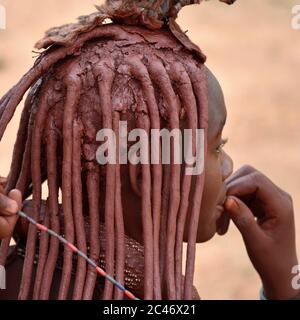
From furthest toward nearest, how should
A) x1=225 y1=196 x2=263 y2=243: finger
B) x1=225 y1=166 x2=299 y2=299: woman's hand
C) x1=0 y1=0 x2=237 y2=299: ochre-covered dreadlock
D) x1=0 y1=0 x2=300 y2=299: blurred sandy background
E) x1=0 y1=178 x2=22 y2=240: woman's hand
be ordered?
x1=0 y1=0 x2=300 y2=299: blurred sandy background < x1=225 y1=166 x2=299 y2=299: woman's hand < x1=225 y1=196 x2=263 y2=243: finger < x1=0 y1=0 x2=237 y2=299: ochre-covered dreadlock < x1=0 y1=178 x2=22 y2=240: woman's hand

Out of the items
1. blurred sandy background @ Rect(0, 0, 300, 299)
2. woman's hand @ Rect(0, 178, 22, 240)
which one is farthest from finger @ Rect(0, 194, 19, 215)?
blurred sandy background @ Rect(0, 0, 300, 299)

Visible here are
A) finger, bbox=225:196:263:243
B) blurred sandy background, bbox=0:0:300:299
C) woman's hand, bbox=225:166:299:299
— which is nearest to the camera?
finger, bbox=225:196:263:243

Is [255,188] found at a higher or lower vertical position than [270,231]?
higher

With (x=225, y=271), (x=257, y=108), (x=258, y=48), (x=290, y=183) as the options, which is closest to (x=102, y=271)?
(x=225, y=271)

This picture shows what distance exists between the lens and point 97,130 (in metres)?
2.92

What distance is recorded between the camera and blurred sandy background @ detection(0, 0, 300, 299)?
6.35m

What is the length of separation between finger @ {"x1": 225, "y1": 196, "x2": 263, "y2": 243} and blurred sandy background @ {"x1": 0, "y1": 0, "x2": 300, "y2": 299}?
251 centimetres

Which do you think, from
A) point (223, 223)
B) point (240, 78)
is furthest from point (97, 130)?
point (240, 78)

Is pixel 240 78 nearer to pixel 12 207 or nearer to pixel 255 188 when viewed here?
pixel 255 188

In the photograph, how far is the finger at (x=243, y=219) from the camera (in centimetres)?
336

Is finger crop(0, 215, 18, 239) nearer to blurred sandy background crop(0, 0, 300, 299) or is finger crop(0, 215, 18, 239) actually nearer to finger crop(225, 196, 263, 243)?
finger crop(225, 196, 263, 243)

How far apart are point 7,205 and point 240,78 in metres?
5.59

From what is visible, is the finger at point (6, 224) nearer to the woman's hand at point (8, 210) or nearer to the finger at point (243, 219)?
the woman's hand at point (8, 210)

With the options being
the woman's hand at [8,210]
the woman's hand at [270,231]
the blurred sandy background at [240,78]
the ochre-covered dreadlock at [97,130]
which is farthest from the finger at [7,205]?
the blurred sandy background at [240,78]
